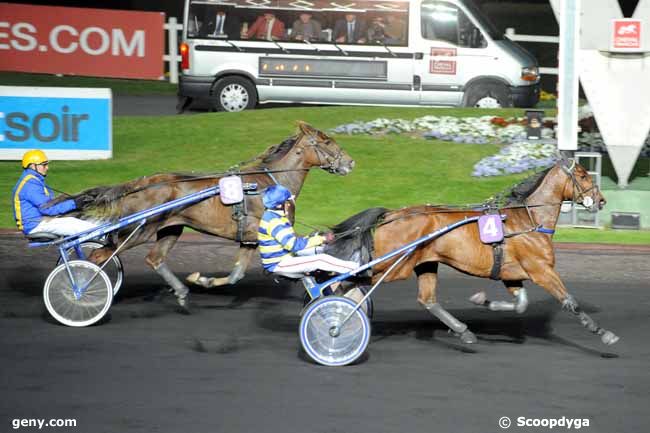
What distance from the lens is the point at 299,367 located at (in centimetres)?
782

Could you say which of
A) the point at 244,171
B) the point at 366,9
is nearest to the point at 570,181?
the point at 244,171

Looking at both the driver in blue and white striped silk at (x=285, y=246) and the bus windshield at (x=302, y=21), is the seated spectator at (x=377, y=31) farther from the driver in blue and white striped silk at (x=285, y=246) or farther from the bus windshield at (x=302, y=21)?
the driver in blue and white striped silk at (x=285, y=246)

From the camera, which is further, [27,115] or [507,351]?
[27,115]

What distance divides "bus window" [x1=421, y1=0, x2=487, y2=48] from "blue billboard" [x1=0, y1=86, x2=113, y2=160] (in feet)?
20.6

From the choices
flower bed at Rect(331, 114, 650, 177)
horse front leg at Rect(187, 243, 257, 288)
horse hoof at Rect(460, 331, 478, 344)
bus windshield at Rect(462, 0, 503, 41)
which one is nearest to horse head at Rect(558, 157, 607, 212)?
horse hoof at Rect(460, 331, 478, 344)

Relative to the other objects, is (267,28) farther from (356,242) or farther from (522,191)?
(356,242)

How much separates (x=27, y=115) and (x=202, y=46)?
4538 mm

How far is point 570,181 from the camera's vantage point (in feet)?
28.4

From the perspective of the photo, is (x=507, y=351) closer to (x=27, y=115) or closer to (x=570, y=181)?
(x=570, y=181)

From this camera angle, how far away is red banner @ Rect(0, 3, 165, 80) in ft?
71.0

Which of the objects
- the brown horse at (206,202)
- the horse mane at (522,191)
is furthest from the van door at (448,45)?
the horse mane at (522,191)

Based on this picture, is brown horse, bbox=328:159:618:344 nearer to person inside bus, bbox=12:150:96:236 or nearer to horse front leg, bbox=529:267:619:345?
horse front leg, bbox=529:267:619:345

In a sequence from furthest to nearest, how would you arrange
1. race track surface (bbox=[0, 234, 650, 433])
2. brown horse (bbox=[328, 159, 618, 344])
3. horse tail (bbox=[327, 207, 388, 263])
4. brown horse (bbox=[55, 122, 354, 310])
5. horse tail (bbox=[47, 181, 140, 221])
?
brown horse (bbox=[55, 122, 354, 310]) < horse tail (bbox=[47, 181, 140, 221]) < brown horse (bbox=[328, 159, 618, 344]) < horse tail (bbox=[327, 207, 388, 263]) < race track surface (bbox=[0, 234, 650, 433])

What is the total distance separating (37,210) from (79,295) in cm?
89
